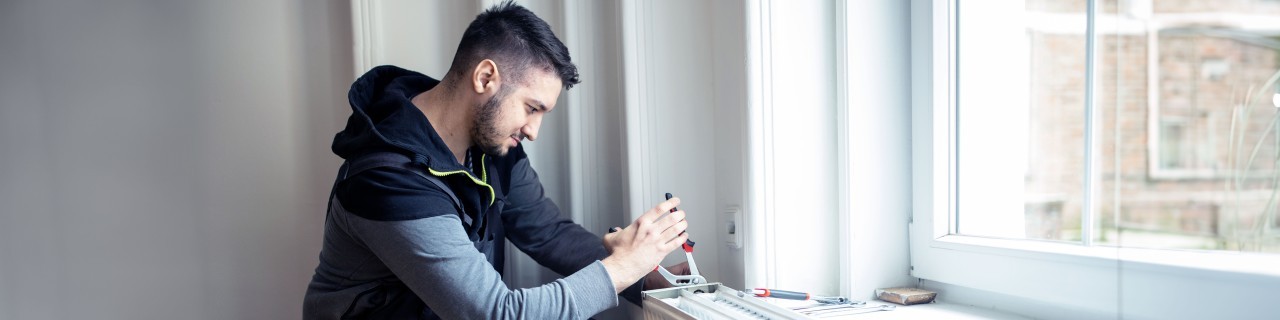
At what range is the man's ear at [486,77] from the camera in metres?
1.24

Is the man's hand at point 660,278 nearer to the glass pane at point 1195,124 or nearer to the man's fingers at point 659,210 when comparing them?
the man's fingers at point 659,210

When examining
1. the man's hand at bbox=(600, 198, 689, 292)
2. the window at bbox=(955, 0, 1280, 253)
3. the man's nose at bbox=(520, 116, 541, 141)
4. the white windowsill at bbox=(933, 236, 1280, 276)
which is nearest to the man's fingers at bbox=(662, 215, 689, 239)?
the man's hand at bbox=(600, 198, 689, 292)

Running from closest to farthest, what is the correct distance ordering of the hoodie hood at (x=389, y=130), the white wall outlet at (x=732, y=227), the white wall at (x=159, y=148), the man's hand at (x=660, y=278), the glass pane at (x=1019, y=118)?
1. the glass pane at (x=1019, y=118)
2. the hoodie hood at (x=389, y=130)
3. the white wall outlet at (x=732, y=227)
4. the man's hand at (x=660, y=278)
5. the white wall at (x=159, y=148)

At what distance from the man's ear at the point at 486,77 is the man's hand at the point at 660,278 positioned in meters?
0.42

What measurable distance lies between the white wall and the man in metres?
0.41

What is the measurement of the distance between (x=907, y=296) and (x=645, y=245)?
389 mm

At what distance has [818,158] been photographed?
119 centimetres

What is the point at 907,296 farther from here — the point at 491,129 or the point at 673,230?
the point at 491,129

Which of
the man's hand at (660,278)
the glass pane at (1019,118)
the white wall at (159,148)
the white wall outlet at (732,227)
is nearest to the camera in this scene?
the glass pane at (1019,118)

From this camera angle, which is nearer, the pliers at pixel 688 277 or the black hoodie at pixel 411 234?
the black hoodie at pixel 411 234

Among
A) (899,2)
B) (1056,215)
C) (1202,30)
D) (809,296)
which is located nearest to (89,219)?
(809,296)

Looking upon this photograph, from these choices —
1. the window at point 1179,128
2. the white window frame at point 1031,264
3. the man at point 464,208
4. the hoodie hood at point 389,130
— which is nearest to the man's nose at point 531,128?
the man at point 464,208

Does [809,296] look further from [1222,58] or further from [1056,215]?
[1222,58]

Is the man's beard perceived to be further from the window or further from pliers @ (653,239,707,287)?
the window
